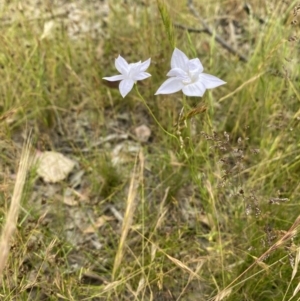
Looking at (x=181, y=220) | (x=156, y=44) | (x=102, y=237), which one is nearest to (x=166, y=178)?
(x=181, y=220)

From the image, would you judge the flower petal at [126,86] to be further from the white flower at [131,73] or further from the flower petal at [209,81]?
the flower petal at [209,81]

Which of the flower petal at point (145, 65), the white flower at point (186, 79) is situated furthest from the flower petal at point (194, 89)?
the flower petal at point (145, 65)

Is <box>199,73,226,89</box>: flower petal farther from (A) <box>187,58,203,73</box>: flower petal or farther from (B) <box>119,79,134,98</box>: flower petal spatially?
(B) <box>119,79,134,98</box>: flower petal

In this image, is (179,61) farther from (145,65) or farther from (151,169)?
(151,169)

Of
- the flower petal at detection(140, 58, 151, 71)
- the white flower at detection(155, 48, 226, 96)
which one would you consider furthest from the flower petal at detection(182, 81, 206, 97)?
the flower petal at detection(140, 58, 151, 71)

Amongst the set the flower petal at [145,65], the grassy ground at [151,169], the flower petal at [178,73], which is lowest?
the grassy ground at [151,169]

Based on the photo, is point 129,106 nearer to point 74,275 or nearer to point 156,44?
point 156,44
